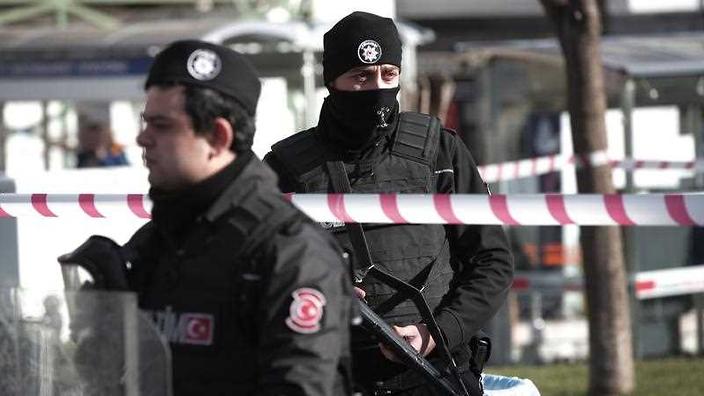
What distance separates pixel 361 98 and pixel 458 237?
437 mm

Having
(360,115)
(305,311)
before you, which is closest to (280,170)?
(360,115)

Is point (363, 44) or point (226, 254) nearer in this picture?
point (226, 254)

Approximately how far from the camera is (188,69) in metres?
2.79

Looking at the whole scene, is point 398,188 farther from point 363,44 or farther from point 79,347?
point 79,347

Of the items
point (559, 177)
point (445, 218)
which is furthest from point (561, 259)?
point (445, 218)

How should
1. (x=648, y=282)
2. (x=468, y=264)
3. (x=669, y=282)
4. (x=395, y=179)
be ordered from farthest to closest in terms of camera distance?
(x=669, y=282) < (x=648, y=282) < (x=395, y=179) < (x=468, y=264)

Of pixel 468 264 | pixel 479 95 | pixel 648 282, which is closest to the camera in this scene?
pixel 468 264

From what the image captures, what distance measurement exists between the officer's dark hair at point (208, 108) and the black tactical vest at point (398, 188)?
1362mm

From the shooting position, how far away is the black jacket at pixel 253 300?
2695 mm

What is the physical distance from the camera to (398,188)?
14.4ft

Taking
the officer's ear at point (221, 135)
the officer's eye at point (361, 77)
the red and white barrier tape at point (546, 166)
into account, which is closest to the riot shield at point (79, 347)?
the officer's ear at point (221, 135)

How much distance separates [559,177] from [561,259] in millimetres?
→ 657

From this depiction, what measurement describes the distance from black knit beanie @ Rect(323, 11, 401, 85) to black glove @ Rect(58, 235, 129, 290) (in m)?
1.55

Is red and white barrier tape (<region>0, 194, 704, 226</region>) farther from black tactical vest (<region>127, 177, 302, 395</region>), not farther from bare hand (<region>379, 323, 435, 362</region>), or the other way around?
black tactical vest (<region>127, 177, 302, 395</region>)
